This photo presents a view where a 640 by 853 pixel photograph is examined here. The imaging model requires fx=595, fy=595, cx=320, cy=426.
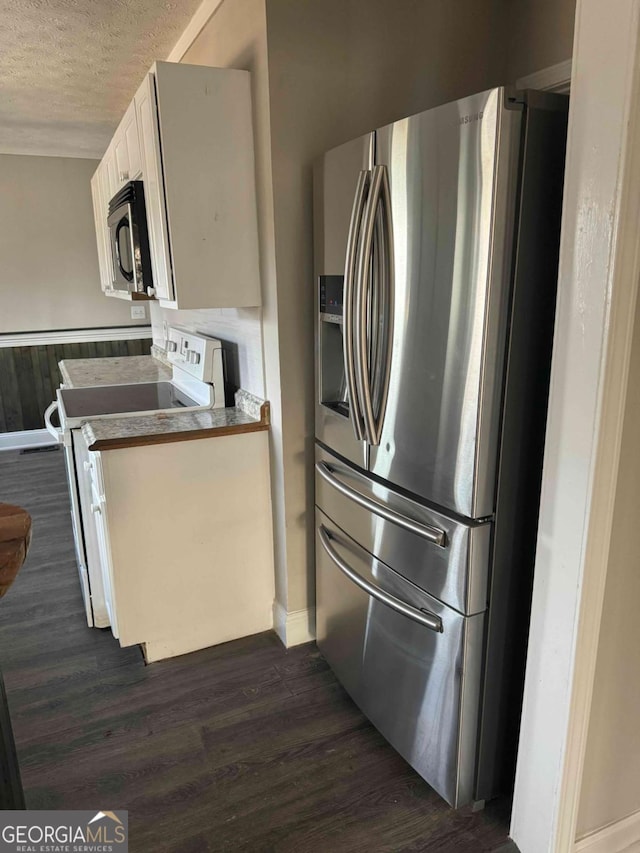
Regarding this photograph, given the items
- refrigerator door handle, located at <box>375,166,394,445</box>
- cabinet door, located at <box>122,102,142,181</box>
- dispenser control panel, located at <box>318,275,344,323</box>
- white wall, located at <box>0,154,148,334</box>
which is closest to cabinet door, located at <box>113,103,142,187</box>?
cabinet door, located at <box>122,102,142,181</box>

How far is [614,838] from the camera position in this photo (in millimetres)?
1509

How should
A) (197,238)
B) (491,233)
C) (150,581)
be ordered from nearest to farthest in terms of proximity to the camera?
(491,233) < (197,238) < (150,581)

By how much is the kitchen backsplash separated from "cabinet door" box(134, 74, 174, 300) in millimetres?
261

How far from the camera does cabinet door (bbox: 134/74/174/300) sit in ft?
6.64

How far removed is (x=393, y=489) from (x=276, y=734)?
950mm

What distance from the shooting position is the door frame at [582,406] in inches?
43.2

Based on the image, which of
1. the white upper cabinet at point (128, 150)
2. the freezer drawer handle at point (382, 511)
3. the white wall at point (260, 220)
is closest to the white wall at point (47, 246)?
the white upper cabinet at point (128, 150)

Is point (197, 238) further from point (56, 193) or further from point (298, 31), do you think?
point (56, 193)

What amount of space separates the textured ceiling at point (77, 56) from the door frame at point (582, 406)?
1853 millimetres

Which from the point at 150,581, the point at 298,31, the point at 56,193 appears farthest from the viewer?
the point at 56,193

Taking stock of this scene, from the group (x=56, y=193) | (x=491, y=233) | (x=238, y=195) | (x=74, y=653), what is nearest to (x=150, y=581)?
(x=74, y=653)

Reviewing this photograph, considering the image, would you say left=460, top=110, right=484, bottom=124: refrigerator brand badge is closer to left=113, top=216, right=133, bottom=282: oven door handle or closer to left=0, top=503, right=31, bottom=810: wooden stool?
left=0, top=503, right=31, bottom=810: wooden stool

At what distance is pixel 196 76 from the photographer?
1.99 metres

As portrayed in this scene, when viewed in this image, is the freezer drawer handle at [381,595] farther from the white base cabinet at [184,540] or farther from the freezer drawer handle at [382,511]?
the white base cabinet at [184,540]
